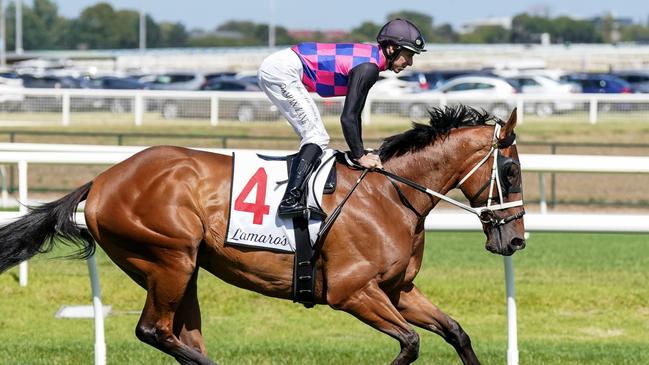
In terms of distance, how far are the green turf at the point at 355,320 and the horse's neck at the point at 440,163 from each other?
1.33m

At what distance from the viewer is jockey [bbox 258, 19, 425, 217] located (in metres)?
5.70

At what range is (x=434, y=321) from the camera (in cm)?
592

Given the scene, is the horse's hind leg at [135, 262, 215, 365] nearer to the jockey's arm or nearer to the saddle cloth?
the saddle cloth

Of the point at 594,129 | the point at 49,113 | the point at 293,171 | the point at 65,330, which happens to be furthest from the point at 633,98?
the point at 293,171

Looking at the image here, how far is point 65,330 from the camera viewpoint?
8.13 m

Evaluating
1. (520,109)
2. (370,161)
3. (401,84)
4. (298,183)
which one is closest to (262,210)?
(298,183)

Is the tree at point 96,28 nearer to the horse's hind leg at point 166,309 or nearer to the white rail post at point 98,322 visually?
the white rail post at point 98,322

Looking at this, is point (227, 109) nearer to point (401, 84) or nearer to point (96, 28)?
point (401, 84)

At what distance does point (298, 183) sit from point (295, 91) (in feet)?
1.60

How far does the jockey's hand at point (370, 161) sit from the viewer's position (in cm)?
584

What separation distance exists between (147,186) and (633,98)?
18897 mm

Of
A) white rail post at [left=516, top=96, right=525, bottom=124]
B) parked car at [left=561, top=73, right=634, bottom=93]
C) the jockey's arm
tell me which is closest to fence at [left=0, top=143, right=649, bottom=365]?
the jockey's arm

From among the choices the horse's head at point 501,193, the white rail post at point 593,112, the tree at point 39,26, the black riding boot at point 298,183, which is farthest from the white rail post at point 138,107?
the tree at point 39,26

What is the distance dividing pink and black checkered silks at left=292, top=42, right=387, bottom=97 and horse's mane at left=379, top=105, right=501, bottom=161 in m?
0.34
